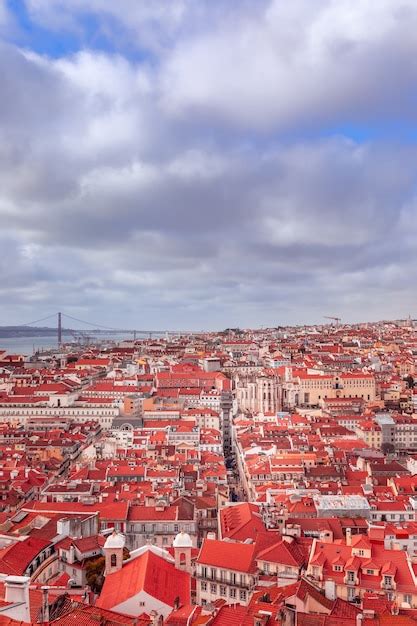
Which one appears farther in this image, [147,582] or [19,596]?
[147,582]

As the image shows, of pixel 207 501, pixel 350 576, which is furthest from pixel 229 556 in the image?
pixel 207 501

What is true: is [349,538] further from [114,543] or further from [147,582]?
[147,582]

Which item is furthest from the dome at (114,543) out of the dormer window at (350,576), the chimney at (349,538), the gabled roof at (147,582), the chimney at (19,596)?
the chimney at (349,538)

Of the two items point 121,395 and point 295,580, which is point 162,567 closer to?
point 295,580

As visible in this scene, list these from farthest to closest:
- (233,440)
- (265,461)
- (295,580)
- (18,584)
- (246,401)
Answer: (246,401)
(233,440)
(265,461)
(295,580)
(18,584)

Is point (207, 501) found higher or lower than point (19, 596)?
lower

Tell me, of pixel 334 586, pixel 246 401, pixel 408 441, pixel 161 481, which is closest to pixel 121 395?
pixel 246 401

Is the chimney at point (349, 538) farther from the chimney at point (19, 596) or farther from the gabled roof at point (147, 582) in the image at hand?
the chimney at point (19, 596)

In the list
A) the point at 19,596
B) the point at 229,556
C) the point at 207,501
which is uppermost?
the point at 19,596

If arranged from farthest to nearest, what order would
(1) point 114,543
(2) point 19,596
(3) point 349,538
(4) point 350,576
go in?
(3) point 349,538 < (4) point 350,576 < (1) point 114,543 < (2) point 19,596
